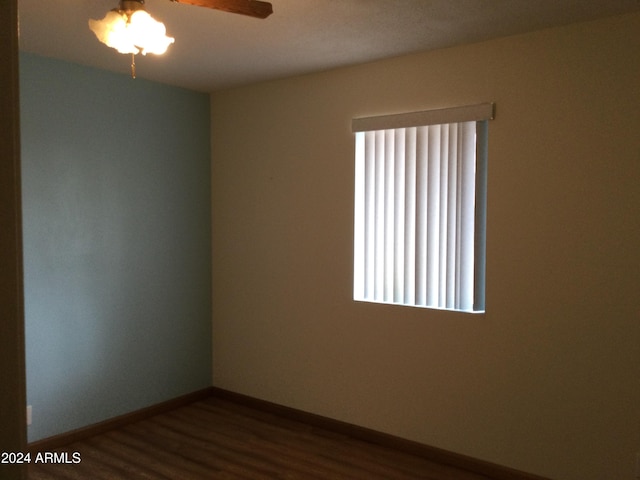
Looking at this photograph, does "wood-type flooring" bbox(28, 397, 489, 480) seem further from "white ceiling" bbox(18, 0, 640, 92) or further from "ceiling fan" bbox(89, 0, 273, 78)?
"white ceiling" bbox(18, 0, 640, 92)

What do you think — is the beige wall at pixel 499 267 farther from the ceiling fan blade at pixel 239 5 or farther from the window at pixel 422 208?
the ceiling fan blade at pixel 239 5

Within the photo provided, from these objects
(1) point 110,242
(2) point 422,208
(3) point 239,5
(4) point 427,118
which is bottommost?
(1) point 110,242

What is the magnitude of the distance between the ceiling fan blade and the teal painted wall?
6.24 ft

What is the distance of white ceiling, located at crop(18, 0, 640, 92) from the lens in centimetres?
256

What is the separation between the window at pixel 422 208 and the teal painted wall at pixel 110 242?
1552mm

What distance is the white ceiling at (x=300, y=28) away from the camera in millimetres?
2562

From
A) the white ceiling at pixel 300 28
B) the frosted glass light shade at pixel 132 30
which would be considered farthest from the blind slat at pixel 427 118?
the frosted glass light shade at pixel 132 30

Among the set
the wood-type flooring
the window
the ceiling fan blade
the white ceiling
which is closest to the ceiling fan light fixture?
the ceiling fan blade

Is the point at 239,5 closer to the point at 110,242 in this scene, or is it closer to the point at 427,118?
the point at 427,118

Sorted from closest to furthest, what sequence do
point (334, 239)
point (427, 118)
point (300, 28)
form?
point (300, 28) → point (427, 118) → point (334, 239)

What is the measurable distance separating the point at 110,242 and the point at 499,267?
2728mm

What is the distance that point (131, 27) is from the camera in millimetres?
2018

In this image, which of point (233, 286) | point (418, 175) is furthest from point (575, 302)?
point (233, 286)

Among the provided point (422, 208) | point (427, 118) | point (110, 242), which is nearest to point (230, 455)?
point (110, 242)
